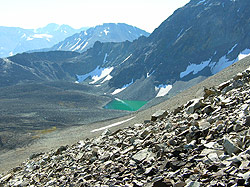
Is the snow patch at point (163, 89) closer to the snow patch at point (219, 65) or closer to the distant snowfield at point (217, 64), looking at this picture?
the distant snowfield at point (217, 64)

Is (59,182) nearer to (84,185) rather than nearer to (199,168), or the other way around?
(84,185)

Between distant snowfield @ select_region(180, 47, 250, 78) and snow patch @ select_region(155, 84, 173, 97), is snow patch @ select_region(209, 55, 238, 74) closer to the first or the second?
distant snowfield @ select_region(180, 47, 250, 78)

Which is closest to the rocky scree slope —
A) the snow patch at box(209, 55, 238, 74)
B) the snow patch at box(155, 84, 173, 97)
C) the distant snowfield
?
the snow patch at box(155, 84, 173, 97)

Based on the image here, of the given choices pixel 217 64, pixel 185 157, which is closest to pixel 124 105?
pixel 217 64

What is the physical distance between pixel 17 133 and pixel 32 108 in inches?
Answer: 1758

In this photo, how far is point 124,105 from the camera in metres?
163

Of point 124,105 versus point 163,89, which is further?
point 163,89

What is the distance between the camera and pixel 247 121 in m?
10.8

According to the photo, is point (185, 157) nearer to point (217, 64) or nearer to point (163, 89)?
point (163, 89)

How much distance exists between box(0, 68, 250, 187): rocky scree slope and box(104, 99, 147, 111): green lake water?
13368 centimetres

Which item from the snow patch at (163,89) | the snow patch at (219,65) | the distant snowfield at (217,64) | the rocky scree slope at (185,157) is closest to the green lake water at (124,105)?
the snow patch at (163,89)

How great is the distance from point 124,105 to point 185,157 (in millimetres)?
152345

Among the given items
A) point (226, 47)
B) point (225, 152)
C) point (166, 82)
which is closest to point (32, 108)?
point (166, 82)

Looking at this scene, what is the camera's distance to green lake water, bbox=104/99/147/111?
505 ft
